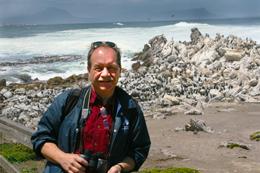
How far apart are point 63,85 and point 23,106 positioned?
7.80 metres

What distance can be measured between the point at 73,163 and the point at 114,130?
30 centimetres

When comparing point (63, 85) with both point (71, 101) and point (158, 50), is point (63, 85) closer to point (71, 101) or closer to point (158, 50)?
point (158, 50)

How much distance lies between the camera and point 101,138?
3.12 meters

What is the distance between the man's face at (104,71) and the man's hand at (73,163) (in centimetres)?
41

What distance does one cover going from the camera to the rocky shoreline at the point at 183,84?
1882 centimetres

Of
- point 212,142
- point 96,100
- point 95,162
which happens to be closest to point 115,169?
point 95,162

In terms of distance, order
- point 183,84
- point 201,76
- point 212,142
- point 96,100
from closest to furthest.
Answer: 1. point 96,100
2. point 212,142
3. point 183,84
4. point 201,76

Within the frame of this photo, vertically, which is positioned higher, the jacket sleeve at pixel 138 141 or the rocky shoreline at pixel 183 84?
the jacket sleeve at pixel 138 141

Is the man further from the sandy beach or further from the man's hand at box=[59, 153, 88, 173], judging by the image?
the sandy beach

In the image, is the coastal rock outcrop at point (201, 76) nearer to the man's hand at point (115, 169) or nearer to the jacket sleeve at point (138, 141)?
the jacket sleeve at point (138, 141)

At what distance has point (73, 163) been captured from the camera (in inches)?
118

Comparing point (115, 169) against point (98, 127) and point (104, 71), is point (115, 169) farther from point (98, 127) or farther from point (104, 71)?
point (104, 71)

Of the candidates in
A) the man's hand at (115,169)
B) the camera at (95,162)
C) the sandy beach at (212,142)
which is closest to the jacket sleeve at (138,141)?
the man's hand at (115,169)

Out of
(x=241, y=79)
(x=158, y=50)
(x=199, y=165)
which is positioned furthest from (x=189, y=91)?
(x=158, y=50)
